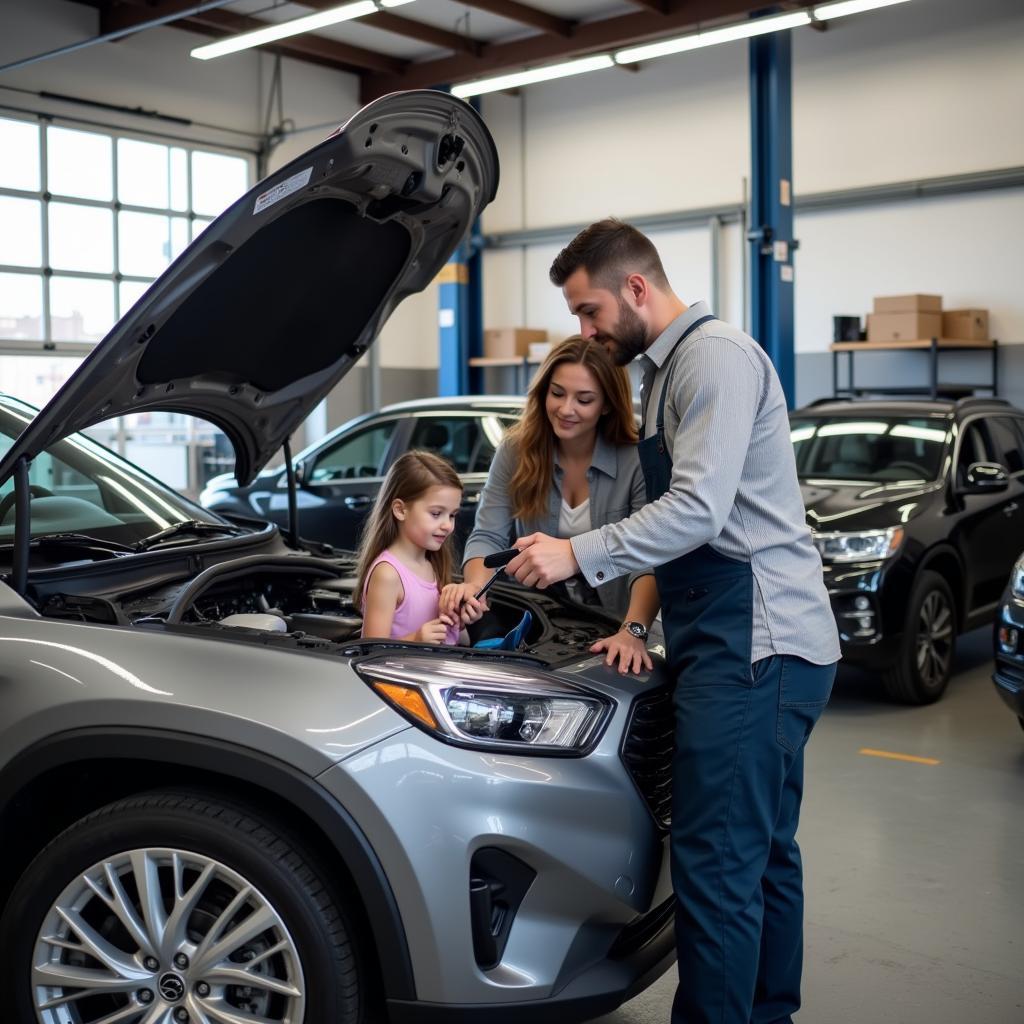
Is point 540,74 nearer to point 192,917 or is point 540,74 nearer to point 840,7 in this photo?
point 840,7

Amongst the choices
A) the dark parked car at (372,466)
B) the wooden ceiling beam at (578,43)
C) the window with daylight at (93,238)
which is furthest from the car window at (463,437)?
the window with daylight at (93,238)

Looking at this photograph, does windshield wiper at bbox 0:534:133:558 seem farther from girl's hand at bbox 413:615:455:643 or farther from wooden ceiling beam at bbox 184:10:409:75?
wooden ceiling beam at bbox 184:10:409:75

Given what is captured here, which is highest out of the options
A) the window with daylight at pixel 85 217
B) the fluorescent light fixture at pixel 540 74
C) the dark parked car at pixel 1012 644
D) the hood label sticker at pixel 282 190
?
the fluorescent light fixture at pixel 540 74

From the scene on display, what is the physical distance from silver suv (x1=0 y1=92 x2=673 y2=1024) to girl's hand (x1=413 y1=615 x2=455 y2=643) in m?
0.28

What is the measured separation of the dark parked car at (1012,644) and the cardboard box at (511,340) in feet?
34.7

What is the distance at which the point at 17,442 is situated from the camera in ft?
7.69

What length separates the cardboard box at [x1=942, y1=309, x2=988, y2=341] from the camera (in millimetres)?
11367

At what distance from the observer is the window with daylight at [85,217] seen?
1266cm

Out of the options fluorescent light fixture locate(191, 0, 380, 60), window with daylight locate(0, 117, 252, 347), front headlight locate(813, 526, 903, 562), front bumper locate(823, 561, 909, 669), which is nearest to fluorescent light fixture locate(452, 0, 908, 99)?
fluorescent light fixture locate(191, 0, 380, 60)

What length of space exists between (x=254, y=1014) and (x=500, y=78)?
1073 cm

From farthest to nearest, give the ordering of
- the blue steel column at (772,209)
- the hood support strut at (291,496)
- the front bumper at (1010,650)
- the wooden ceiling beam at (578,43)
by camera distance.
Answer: the wooden ceiling beam at (578,43) → the blue steel column at (772,209) → the front bumper at (1010,650) → the hood support strut at (291,496)

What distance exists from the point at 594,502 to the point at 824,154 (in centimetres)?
1121

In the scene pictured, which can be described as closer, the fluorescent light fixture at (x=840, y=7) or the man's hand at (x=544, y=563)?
the man's hand at (x=544, y=563)

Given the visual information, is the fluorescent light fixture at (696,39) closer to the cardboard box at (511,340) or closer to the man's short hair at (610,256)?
the cardboard box at (511,340)
